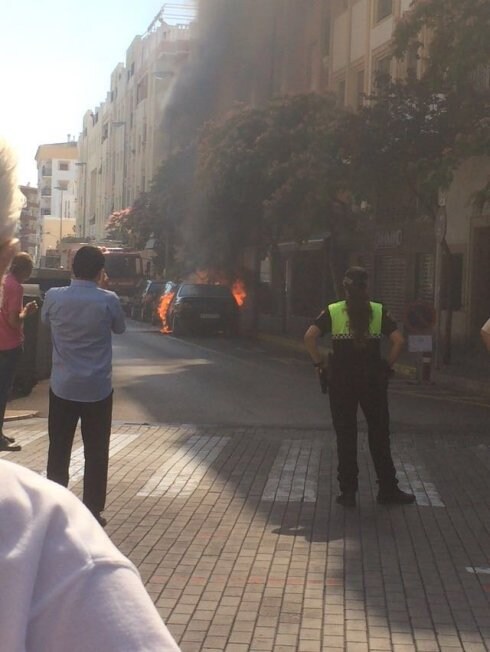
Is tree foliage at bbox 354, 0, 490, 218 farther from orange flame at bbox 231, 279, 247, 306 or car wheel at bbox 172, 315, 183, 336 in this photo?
orange flame at bbox 231, 279, 247, 306

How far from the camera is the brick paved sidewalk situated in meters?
4.95

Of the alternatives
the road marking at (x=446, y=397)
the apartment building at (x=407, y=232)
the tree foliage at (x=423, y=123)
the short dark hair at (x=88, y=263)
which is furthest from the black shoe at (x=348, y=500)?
the tree foliage at (x=423, y=123)

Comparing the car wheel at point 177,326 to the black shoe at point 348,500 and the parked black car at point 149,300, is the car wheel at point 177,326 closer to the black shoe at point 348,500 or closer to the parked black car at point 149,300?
the parked black car at point 149,300

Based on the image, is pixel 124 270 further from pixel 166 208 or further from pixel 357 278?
pixel 357 278

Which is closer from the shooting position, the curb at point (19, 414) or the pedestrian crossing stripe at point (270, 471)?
the pedestrian crossing stripe at point (270, 471)

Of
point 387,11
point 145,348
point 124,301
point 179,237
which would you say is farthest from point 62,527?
point 124,301

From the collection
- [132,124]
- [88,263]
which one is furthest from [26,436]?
[132,124]

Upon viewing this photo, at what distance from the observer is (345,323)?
320 inches

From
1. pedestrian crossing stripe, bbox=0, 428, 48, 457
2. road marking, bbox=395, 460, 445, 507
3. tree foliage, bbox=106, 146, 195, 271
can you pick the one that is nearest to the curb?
pedestrian crossing stripe, bbox=0, 428, 48, 457

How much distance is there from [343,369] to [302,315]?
3181cm

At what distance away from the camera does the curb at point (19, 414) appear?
12953 millimetres

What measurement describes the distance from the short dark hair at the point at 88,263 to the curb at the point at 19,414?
641cm

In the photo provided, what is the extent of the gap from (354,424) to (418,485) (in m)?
1.13

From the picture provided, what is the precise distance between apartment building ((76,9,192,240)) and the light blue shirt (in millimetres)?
47180
